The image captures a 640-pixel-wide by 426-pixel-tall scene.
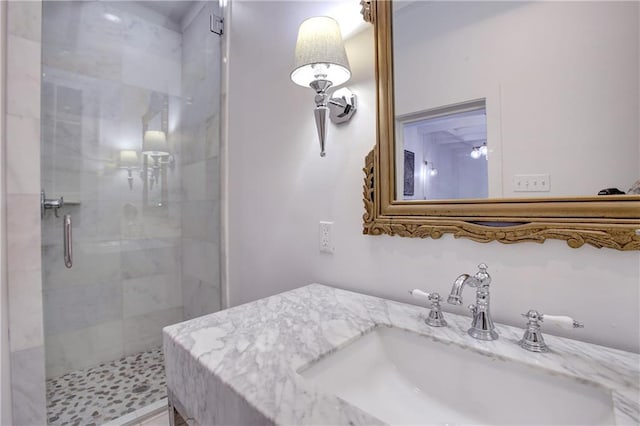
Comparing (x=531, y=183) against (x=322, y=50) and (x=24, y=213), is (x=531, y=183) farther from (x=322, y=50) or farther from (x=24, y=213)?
(x=24, y=213)

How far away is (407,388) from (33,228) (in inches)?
51.4

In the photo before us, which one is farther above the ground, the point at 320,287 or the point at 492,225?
the point at 492,225

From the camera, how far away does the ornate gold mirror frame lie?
56 centimetres

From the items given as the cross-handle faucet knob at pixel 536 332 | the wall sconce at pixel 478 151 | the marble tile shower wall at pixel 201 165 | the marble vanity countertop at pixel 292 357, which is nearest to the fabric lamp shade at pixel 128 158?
the marble tile shower wall at pixel 201 165

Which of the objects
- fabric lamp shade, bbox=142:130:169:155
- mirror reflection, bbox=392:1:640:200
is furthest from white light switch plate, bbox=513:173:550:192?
fabric lamp shade, bbox=142:130:169:155

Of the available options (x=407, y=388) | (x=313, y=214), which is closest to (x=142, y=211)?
(x=313, y=214)

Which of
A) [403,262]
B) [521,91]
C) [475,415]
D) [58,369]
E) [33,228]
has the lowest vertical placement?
[58,369]

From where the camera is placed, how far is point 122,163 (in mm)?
1770

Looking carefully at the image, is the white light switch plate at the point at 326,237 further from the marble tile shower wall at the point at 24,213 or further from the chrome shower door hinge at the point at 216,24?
the chrome shower door hinge at the point at 216,24

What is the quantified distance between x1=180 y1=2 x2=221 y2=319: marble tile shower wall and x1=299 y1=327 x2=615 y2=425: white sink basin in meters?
1.23

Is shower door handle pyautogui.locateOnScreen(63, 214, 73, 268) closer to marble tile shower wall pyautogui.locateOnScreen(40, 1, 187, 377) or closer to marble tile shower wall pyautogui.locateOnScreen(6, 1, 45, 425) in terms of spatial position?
marble tile shower wall pyautogui.locateOnScreen(40, 1, 187, 377)

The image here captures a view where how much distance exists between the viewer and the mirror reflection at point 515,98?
58 cm

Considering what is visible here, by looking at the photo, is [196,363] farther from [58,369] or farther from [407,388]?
[58,369]

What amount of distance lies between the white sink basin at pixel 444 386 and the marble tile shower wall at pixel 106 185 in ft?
4.86
